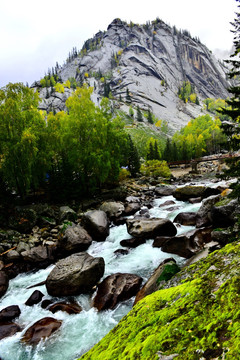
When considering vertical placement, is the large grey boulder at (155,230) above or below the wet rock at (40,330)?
above

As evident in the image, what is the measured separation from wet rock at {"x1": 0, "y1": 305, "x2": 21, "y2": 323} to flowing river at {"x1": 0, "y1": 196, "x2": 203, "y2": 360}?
0.81ft

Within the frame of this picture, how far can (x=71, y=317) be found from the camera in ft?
25.3

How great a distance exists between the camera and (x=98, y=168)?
2284 centimetres

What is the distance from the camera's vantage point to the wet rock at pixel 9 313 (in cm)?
791

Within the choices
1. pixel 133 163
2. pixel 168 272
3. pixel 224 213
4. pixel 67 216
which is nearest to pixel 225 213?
pixel 224 213

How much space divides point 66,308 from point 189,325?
804 cm

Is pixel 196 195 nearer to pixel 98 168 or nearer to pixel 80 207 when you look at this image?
pixel 98 168

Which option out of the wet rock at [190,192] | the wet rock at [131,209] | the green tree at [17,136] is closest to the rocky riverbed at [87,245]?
the wet rock at [131,209]

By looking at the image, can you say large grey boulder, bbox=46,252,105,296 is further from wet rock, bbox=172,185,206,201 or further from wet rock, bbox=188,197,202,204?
wet rock, bbox=172,185,206,201

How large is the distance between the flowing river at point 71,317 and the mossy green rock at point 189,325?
560cm

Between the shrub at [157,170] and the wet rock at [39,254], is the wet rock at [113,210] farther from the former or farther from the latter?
the shrub at [157,170]

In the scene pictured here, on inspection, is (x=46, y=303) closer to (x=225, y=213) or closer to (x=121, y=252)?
(x=121, y=252)

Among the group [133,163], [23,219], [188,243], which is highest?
[133,163]

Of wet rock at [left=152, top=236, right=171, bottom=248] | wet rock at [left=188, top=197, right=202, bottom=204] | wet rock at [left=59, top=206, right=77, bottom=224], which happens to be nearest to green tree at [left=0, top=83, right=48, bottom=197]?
wet rock at [left=59, top=206, right=77, bottom=224]
